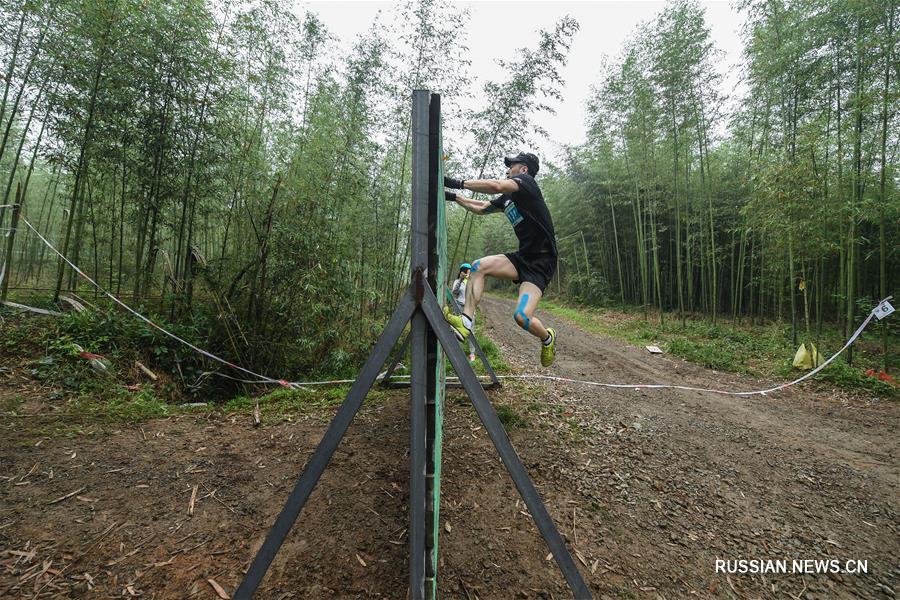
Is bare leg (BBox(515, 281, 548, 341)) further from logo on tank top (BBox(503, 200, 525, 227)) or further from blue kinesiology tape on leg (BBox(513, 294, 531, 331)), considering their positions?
logo on tank top (BBox(503, 200, 525, 227))

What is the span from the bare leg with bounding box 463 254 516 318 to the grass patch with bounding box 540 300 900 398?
6.10 m

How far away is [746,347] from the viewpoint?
23.7 feet

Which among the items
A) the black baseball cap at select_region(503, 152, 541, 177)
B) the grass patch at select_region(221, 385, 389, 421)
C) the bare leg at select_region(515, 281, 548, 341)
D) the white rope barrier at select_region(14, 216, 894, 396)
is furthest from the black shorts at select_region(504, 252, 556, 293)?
the white rope barrier at select_region(14, 216, 894, 396)

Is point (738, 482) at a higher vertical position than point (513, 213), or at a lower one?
lower

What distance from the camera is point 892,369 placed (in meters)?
5.22

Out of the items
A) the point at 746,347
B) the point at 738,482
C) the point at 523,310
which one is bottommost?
the point at 738,482

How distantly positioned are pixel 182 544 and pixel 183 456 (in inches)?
39.9

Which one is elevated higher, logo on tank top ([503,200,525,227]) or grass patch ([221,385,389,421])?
logo on tank top ([503,200,525,227])

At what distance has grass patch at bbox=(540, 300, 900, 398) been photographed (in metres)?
4.98

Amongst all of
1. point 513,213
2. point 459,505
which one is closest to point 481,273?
point 513,213

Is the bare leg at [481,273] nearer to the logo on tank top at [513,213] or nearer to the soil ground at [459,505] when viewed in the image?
the logo on tank top at [513,213]

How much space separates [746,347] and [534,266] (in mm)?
7932

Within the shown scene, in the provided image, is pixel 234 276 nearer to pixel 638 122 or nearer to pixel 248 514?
pixel 248 514

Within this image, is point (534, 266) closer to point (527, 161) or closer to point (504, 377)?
point (527, 161)
